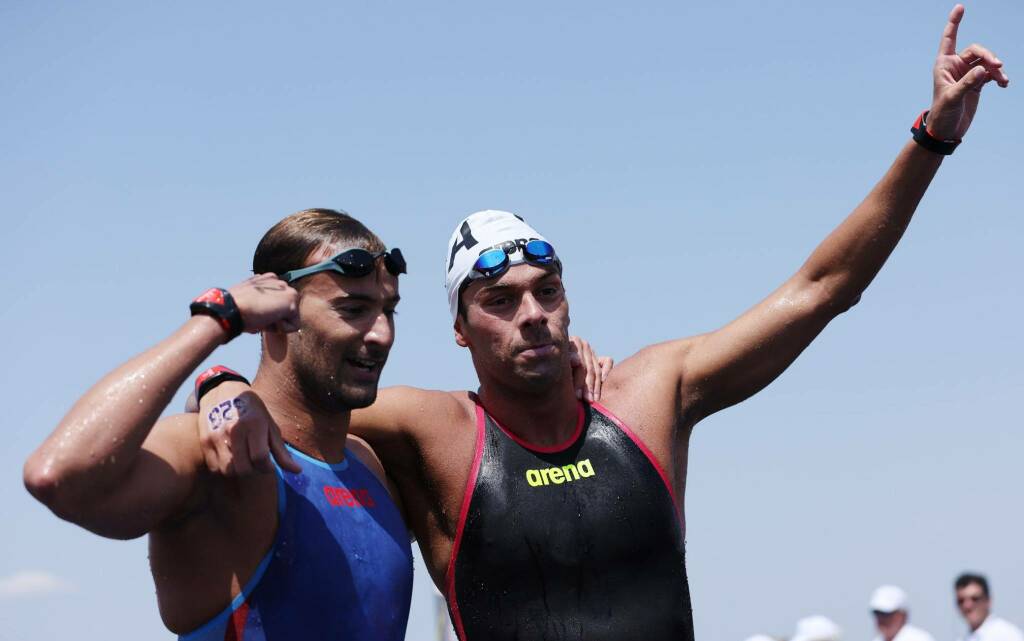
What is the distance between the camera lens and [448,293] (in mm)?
6695

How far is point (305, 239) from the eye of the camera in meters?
5.23

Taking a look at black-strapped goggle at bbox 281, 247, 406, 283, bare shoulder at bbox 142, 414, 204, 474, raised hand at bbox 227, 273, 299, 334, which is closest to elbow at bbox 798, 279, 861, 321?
black-strapped goggle at bbox 281, 247, 406, 283

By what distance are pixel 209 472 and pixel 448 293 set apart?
251 centimetres

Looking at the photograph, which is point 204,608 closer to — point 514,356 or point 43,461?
point 43,461

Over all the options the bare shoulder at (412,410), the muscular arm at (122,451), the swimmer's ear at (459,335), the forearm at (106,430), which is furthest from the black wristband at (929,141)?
the forearm at (106,430)

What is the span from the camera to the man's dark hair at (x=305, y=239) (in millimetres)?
5211

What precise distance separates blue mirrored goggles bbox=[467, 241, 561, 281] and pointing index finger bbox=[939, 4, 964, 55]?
7.71 feet

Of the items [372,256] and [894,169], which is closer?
[372,256]

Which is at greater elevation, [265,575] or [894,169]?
[894,169]

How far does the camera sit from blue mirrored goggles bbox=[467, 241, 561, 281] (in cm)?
629

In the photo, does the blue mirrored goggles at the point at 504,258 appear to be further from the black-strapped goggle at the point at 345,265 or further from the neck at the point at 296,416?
the neck at the point at 296,416

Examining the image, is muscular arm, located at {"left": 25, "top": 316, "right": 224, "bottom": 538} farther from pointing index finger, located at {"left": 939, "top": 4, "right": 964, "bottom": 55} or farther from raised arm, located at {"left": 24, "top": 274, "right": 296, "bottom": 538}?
pointing index finger, located at {"left": 939, "top": 4, "right": 964, "bottom": 55}

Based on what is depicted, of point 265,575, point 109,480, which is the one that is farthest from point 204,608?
point 109,480

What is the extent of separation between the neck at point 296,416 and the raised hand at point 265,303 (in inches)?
25.5
